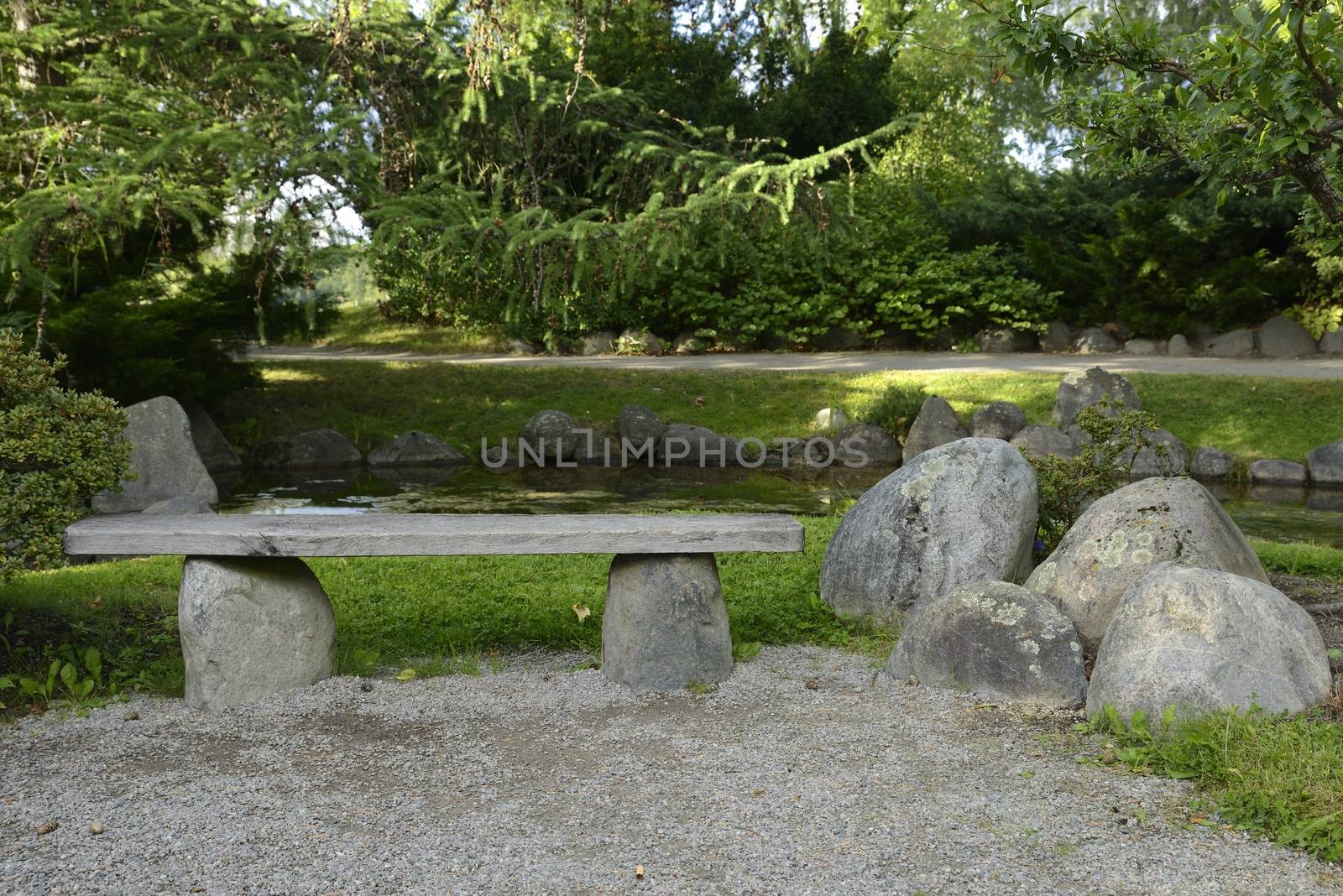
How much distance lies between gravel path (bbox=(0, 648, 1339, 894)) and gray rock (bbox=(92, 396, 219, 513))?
5.33 meters

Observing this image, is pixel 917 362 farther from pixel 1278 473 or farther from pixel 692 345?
pixel 1278 473

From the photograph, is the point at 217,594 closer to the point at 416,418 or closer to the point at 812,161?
the point at 812,161

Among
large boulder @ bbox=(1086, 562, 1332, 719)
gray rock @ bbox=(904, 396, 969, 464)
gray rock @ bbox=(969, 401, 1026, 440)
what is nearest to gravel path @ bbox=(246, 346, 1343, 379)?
gray rock @ bbox=(969, 401, 1026, 440)

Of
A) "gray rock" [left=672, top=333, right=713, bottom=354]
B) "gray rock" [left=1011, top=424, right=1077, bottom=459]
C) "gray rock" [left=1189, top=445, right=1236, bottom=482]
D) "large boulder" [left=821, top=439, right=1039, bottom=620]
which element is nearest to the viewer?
"large boulder" [left=821, top=439, right=1039, bottom=620]

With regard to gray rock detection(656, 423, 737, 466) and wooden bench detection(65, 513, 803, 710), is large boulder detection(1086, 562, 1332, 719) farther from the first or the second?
gray rock detection(656, 423, 737, 466)

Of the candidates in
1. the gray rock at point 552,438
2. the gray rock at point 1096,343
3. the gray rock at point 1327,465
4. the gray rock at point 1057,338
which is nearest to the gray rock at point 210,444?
the gray rock at point 552,438

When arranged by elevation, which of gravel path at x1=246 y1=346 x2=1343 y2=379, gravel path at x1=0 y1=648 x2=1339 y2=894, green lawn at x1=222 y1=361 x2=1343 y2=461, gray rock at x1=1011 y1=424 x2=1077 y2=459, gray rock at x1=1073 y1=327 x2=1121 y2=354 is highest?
gray rock at x1=1073 y1=327 x2=1121 y2=354

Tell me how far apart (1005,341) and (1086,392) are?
6059mm

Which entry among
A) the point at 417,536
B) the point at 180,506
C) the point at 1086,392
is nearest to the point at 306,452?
the point at 180,506

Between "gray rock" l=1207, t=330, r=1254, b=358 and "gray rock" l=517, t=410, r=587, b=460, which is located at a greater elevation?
"gray rock" l=1207, t=330, r=1254, b=358

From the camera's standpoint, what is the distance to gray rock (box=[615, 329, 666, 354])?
19.7 meters

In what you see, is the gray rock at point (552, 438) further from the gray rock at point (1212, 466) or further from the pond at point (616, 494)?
the gray rock at point (1212, 466)

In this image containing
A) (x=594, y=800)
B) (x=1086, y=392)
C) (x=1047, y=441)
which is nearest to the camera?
(x=594, y=800)

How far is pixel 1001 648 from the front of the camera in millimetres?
4840
